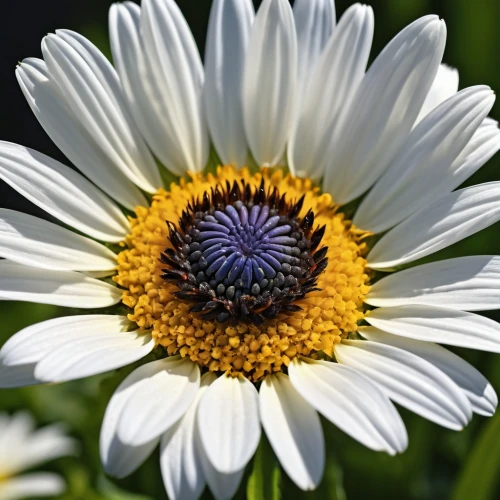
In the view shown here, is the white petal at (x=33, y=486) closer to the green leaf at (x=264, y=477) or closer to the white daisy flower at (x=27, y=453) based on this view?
the white daisy flower at (x=27, y=453)

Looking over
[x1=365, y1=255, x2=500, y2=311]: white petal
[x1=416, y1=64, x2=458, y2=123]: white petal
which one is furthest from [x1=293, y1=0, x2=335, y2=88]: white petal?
[x1=365, y1=255, x2=500, y2=311]: white petal

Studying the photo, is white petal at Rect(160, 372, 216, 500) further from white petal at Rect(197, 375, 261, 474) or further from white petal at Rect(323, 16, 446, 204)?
white petal at Rect(323, 16, 446, 204)

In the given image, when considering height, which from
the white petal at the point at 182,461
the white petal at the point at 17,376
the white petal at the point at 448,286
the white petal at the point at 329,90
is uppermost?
the white petal at the point at 329,90

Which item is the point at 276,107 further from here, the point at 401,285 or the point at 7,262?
the point at 7,262

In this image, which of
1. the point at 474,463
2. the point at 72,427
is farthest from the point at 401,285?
the point at 72,427

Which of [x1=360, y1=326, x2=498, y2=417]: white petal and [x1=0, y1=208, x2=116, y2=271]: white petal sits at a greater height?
[x1=360, y1=326, x2=498, y2=417]: white petal

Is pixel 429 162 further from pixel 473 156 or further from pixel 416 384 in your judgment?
pixel 416 384

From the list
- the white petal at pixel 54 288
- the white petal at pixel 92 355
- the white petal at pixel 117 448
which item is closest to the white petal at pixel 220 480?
the white petal at pixel 117 448
